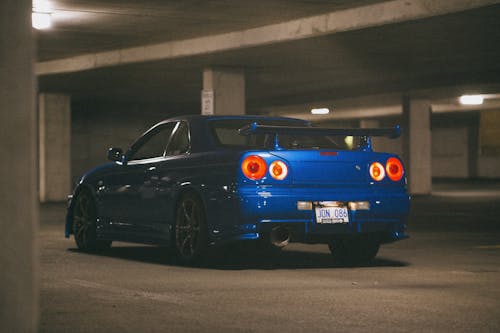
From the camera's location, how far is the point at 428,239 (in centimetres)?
1483

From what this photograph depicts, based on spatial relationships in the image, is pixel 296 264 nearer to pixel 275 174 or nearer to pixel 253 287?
pixel 275 174

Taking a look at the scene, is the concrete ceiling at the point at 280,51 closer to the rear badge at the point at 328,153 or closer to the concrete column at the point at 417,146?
the concrete column at the point at 417,146

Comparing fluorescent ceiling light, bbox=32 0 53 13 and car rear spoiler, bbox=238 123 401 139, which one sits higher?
fluorescent ceiling light, bbox=32 0 53 13

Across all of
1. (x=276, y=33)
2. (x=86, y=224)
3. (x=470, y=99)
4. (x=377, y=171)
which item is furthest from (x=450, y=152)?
(x=377, y=171)

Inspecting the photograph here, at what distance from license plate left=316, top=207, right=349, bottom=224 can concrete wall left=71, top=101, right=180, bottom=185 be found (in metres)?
30.1

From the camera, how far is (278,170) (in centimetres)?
1026

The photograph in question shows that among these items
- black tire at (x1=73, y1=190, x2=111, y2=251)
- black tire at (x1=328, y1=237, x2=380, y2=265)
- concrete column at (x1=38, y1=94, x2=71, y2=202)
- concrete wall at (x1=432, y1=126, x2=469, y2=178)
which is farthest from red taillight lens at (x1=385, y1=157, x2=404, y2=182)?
concrete wall at (x1=432, y1=126, x2=469, y2=178)

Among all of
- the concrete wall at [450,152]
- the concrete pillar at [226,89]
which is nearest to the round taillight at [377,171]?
the concrete pillar at [226,89]

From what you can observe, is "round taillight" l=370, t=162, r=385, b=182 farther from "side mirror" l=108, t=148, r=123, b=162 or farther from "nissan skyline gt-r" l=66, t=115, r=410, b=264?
"side mirror" l=108, t=148, r=123, b=162

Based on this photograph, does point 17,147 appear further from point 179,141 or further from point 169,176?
point 179,141

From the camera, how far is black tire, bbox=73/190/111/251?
1262 centimetres

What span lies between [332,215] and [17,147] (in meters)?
5.56

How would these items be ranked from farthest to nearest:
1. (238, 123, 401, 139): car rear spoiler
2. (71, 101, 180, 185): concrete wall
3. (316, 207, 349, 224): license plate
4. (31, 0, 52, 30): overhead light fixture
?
(71, 101, 180, 185): concrete wall → (31, 0, 52, 30): overhead light fixture → (316, 207, 349, 224): license plate → (238, 123, 401, 139): car rear spoiler

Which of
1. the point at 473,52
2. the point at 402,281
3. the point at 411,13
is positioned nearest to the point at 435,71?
the point at 473,52
